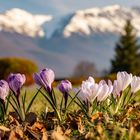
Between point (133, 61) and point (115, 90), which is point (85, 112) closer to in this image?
point (115, 90)

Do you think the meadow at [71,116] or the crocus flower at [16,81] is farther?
the crocus flower at [16,81]

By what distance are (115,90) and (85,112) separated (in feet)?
1.40

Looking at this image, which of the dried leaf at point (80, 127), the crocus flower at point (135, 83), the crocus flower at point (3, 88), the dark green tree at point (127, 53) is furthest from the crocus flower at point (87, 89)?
the dark green tree at point (127, 53)

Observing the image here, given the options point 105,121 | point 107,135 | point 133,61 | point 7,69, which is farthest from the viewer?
point 133,61

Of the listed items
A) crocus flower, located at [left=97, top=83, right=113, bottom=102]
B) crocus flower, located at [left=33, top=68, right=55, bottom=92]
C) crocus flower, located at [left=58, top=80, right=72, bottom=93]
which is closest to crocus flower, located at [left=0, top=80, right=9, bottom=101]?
crocus flower, located at [left=33, top=68, right=55, bottom=92]

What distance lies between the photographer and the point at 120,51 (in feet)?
224

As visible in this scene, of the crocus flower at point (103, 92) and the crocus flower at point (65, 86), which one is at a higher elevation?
the crocus flower at point (65, 86)

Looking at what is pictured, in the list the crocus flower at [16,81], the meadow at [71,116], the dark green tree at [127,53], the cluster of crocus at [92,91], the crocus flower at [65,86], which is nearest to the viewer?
the meadow at [71,116]

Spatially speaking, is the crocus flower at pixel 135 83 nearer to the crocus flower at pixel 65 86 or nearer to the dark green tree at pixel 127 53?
the crocus flower at pixel 65 86

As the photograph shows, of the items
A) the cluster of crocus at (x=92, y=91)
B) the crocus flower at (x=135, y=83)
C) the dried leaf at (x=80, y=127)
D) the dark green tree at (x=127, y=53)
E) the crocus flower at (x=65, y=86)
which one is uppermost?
the dark green tree at (x=127, y=53)

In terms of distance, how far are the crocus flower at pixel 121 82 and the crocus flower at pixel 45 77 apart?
0.60 meters

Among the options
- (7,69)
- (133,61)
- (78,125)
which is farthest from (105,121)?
(133,61)

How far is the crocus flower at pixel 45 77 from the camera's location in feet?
13.8

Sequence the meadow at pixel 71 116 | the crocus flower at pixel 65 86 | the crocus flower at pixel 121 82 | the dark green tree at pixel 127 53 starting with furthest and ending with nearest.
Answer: the dark green tree at pixel 127 53, the crocus flower at pixel 121 82, the crocus flower at pixel 65 86, the meadow at pixel 71 116
